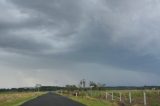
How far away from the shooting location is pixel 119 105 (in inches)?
2088

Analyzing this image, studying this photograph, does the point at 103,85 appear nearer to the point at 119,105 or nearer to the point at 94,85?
the point at 94,85

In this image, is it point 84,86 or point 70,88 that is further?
point 70,88

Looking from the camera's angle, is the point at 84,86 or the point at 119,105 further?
the point at 84,86

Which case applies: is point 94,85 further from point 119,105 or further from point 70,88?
point 119,105

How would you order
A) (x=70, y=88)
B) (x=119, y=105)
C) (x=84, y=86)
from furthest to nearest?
(x=70, y=88) < (x=84, y=86) < (x=119, y=105)

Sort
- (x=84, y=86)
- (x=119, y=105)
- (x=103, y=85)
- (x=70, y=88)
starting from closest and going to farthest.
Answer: (x=119, y=105) < (x=84, y=86) < (x=103, y=85) < (x=70, y=88)

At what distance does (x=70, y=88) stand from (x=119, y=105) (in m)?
129

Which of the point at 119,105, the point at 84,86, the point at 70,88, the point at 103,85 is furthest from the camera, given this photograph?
the point at 70,88

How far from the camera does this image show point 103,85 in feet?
505

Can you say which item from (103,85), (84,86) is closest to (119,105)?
(84,86)

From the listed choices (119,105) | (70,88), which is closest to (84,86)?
(70,88)

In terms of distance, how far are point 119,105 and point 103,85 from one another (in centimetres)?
10107

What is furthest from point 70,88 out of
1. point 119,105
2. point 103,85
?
point 119,105

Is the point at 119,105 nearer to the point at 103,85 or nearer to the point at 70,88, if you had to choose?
the point at 103,85
